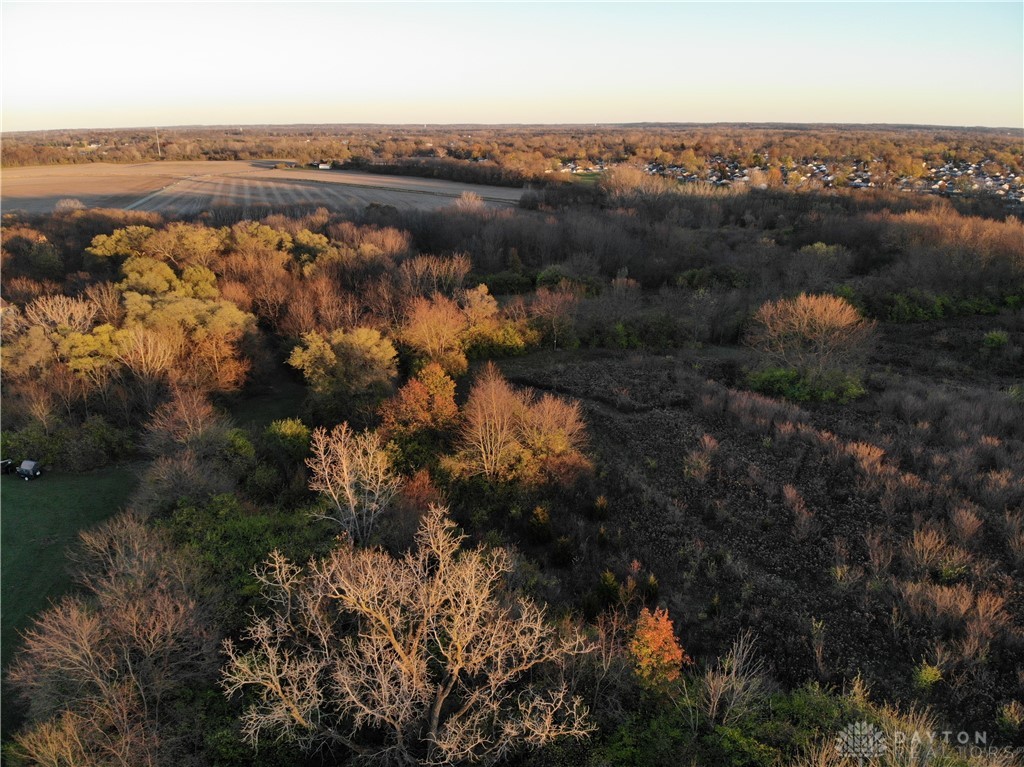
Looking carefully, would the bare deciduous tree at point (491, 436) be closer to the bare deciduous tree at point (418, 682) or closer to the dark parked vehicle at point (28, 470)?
the bare deciduous tree at point (418, 682)

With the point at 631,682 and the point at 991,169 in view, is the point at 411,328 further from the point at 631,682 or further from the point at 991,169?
the point at 991,169

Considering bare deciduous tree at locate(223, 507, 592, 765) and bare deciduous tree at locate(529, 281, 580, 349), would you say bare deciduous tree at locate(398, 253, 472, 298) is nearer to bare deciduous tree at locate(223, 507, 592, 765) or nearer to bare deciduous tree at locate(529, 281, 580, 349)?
bare deciduous tree at locate(529, 281, 580, 349)

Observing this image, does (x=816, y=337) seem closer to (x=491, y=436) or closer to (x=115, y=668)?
(x=491, y=436)

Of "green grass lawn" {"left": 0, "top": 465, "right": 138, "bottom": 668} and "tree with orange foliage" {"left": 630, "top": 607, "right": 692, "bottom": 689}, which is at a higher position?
"tree with orange foliage" {"left": 630, "top": 607, "right": 692, "bottom": 689}

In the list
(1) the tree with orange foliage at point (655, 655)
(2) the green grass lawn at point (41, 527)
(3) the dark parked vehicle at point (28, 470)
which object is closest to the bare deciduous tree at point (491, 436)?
(1) the tree with orange foliage at point (655, 655)

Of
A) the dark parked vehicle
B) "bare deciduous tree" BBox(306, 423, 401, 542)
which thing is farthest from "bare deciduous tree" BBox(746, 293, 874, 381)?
the dark parked vehicle

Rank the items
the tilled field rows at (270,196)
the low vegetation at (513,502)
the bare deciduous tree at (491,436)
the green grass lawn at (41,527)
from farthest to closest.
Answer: the tilled field rows at (270,196) < the bare deciduous tree at (491,436) < the green grass lawn at (41,527) < the low vegetation at (513,502)
